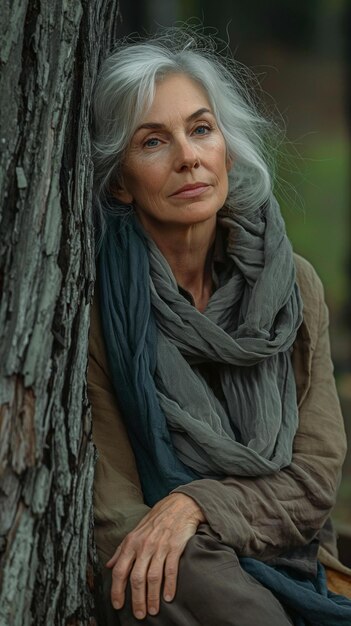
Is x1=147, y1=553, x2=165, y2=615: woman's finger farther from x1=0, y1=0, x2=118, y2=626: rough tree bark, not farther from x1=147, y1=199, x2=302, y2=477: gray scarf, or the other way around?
x1=147, y1=199, x2=302, y2=477: gray scarf

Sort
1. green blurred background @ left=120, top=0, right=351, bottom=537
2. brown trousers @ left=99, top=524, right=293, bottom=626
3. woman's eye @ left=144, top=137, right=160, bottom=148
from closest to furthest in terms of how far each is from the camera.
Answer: brown trousers @ left=99, top=524, right=293, bottom=626 < woman's eye @ left=144, top=137, right=160, bottom=148 < green blurred background @ left=120, top=0, right=351, bottom=537

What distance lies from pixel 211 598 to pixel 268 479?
0.44 m

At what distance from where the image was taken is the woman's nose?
119 inches

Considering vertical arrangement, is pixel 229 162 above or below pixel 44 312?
above

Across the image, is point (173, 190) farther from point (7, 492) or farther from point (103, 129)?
point (7, 492)

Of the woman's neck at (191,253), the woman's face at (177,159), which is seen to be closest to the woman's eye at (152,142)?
the woman's face at (177,159)

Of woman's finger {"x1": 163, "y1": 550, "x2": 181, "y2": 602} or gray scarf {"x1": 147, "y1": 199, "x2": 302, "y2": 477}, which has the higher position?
gray scarf {"x1": 147, "y1": 199, "x2": 302, "y2": 477}

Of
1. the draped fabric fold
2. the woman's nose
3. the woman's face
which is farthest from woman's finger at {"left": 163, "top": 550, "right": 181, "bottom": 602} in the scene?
the woman's nose

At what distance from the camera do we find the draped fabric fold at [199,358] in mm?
2965

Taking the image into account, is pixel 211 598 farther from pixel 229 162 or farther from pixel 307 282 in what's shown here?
pixel 229 162

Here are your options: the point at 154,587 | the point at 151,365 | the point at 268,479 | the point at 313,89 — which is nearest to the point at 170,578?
the point at 154,587

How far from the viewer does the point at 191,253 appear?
3.23m

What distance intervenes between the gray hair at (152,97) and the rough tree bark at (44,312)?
0.24 metres

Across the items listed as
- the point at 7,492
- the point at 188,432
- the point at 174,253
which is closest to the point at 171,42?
the point at 174,253
